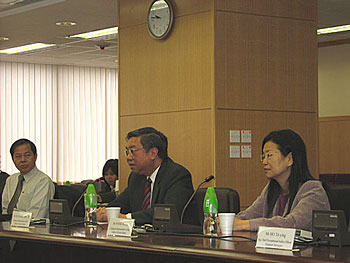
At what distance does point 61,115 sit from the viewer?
13.4m

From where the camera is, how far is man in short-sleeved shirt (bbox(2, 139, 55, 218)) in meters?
5.75

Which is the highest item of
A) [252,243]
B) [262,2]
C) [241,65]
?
[262,2]

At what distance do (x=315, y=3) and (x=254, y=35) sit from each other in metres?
0.85

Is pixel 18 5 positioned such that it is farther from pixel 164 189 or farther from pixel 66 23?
pixel 164 189

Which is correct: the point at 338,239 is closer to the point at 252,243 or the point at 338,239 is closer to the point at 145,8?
the point at 252,243

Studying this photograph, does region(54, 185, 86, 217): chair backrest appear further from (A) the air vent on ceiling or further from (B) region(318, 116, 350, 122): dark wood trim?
(B) region(318, 116, 350, 122): dark wood trim

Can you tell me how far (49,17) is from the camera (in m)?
8.62

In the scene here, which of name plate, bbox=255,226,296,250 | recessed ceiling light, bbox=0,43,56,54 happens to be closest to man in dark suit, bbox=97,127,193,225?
name plate, bbox=255,226,296,250

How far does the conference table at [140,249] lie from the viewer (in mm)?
2992

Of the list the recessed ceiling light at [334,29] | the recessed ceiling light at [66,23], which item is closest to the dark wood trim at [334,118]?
the recessed ceiling light at [334,29]

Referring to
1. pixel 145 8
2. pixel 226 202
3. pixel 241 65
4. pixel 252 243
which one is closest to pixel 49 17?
pixel 145 8

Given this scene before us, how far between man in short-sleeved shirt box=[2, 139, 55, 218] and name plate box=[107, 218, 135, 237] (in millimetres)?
1951

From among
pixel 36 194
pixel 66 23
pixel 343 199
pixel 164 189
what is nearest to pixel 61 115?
pixel 66 23

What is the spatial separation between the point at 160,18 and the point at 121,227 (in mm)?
3329
